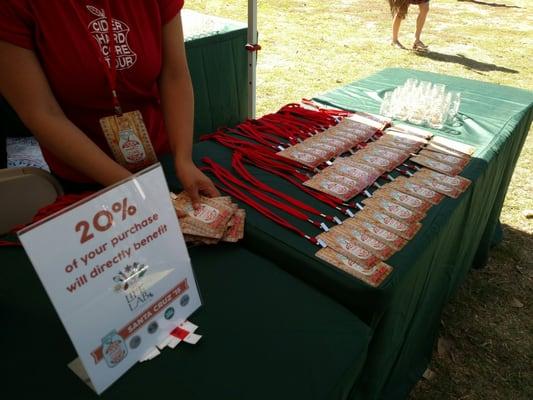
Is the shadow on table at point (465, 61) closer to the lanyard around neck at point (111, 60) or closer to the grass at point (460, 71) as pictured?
the grass at point (460, 71)

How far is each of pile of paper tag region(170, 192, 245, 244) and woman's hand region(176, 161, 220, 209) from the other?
0.08 feet

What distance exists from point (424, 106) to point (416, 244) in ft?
2.79

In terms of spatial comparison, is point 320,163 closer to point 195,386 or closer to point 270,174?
point 270,174

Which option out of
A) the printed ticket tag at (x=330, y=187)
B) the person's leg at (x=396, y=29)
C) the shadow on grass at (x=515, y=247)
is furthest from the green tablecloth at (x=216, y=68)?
the person's leg at (x=396, y=29)

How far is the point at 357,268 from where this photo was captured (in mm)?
870

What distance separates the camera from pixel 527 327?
177 cm

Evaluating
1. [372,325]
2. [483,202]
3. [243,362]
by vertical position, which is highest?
[243,362]

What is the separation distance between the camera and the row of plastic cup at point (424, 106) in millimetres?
1598

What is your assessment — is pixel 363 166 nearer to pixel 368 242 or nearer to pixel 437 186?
pixel 437 186

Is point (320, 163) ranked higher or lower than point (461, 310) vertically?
higher

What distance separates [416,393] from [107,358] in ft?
4.17

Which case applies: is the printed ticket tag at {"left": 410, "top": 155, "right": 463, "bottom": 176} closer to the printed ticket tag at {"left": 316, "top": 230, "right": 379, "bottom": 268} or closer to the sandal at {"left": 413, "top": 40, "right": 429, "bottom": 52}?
the printed ticket tag at {"left": 316, "top": 230, "right": 379, "bottom": 268}

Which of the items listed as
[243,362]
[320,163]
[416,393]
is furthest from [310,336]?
[416,393]

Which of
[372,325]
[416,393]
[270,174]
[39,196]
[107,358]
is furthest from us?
[416,393]
